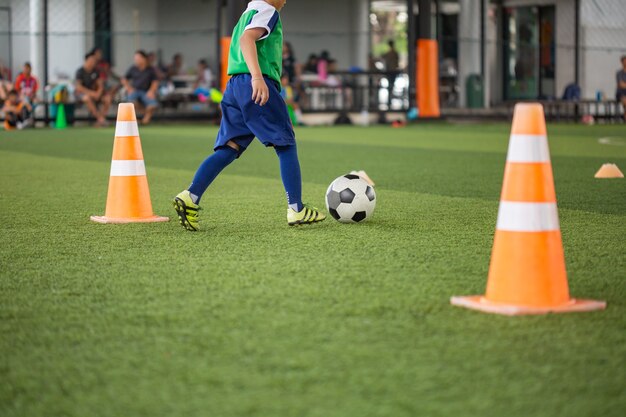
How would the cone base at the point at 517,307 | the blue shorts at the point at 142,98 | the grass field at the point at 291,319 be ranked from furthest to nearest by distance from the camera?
1. the blue shorts at the point at 142,98
2. the cone base at the point at 517,307
3. the grass field at the point at 291,319

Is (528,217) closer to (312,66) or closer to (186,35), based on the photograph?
(312,66)

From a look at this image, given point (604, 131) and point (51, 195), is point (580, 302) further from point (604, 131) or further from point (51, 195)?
point (604, 131)

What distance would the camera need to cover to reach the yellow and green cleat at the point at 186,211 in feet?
17.7

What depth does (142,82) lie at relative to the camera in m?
21.1

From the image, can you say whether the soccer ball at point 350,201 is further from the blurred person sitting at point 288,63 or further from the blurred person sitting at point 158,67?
the blurred person sitting at point 288,63

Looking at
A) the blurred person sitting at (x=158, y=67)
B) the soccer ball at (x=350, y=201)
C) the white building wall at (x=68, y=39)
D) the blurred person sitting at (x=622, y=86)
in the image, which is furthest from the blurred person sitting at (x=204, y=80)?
the soccer ball at (x=350, y=201)

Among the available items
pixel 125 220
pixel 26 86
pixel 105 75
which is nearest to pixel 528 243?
pixel 125 220

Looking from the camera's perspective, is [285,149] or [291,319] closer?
[291,319]

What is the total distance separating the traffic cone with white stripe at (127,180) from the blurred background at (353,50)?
53.0 feet

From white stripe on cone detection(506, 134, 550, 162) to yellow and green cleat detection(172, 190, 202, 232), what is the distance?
236cm

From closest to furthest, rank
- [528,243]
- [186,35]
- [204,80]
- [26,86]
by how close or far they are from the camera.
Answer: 1. [528,243]
2. [26,86]
3. [204,80]
4. [186,35]

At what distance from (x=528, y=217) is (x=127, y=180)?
3.15 m

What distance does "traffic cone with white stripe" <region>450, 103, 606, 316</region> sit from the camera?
328 centimetres

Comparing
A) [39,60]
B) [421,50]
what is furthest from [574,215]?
[39,60]
